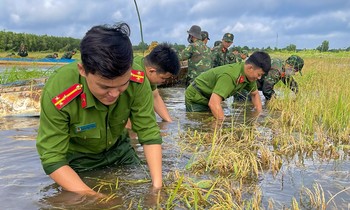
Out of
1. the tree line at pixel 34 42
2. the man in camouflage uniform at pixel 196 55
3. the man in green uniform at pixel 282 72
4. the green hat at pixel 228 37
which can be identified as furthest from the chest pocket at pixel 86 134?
the tree line at pixel 34 42

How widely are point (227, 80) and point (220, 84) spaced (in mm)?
115

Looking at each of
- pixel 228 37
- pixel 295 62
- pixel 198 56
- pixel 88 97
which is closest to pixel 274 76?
pixel 295 62

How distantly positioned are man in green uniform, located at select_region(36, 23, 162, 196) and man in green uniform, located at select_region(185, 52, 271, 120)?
113 inches

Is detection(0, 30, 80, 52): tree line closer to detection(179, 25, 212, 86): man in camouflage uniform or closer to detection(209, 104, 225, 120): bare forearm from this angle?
detection(179, 25, 212, 86): man in camouflage uniform

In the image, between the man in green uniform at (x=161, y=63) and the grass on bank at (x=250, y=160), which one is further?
the man in green uniform at (x=161, y=63)

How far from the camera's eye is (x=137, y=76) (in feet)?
8.73

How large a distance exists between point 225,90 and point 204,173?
2.55 m

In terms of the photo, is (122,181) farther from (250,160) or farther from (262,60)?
(262,60)

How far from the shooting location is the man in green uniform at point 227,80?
5523mm

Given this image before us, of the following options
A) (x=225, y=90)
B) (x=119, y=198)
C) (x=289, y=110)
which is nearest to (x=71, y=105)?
(x=119, y=198)

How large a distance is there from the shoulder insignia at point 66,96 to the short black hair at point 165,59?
1.58 meters

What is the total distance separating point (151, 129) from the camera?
2.82 metres

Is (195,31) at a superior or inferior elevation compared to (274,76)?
superior

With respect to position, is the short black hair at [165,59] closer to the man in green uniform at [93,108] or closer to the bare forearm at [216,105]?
the man in green uniform at [93,108]
